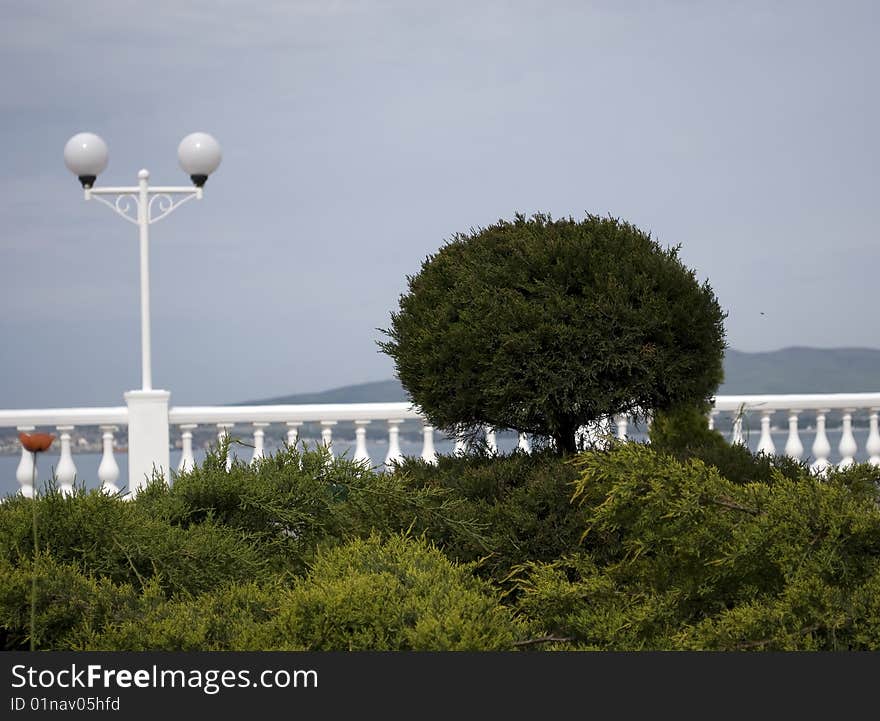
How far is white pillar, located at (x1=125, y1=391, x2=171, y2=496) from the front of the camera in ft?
30.3

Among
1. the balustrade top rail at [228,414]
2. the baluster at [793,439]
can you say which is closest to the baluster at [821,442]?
the baluster at [793,439]

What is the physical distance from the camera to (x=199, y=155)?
11.0m

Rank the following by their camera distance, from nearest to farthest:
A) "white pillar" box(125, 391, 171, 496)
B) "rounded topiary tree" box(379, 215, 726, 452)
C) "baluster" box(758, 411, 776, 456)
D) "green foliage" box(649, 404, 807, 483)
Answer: "green foliage" box(649, 404, 807, 483)
"rounded topiary tree" box(379, 215, 726, 452)
"white pillar" box(125, 391, 171, 496)
"baluster" box(758, 411, 776, 456)

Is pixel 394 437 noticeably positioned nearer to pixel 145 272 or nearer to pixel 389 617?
pixel 145 272

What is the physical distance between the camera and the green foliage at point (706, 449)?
5.18 m

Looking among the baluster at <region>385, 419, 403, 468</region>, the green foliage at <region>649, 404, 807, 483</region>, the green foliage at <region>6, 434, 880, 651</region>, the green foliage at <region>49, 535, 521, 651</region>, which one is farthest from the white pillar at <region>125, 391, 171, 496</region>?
A: the green foliage at <region>49, 535, 521, 651</region>

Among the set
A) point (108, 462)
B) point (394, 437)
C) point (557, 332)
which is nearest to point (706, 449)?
point (557, 332)

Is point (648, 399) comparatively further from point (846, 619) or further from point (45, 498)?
point (45, 498)

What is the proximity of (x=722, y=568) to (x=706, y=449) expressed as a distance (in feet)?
7.00

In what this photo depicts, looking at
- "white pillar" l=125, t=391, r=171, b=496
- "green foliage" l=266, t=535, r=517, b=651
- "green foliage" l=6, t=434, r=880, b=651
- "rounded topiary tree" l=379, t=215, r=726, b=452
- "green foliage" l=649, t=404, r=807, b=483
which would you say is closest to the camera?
"green foliage" l=266, t=535, r=517, b=651

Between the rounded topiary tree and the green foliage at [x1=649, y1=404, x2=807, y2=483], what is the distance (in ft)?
0.32

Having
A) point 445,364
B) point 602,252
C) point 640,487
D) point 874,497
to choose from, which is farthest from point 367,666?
point 602,252

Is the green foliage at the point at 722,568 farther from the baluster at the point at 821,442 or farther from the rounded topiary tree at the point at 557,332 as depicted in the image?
the baluster at the point at 821,442

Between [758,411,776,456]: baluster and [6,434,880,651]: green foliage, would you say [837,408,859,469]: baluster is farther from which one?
[6,434,880,651]: green foliage
